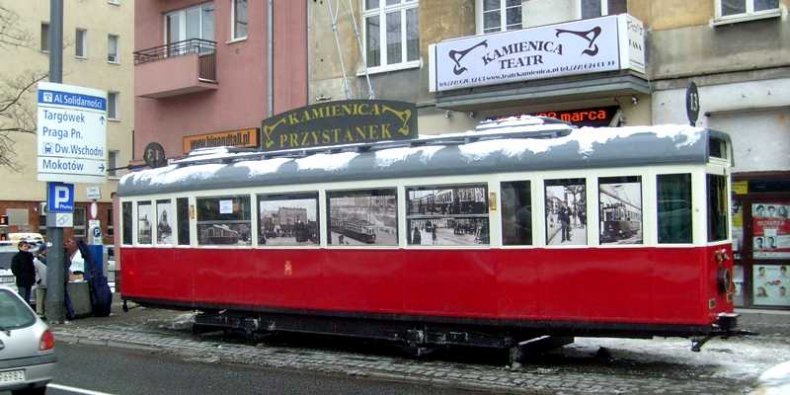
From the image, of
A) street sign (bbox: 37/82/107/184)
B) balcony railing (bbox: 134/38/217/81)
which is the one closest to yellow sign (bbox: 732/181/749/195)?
street sign (bbox: 37/82/107/184)

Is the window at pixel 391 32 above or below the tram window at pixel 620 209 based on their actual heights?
above

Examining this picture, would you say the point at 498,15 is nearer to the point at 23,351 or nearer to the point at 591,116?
the point at 591,116

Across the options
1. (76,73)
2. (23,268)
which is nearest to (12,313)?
(23,268)

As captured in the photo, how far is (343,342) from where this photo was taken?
40.0 feet

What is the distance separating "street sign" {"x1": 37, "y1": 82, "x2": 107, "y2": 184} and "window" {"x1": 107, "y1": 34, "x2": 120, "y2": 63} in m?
28.5

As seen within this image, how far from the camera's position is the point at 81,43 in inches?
1636

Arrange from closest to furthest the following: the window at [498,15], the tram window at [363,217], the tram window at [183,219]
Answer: the tram window at [363,217] → the tram window at [183,219] → the window at [498,15]

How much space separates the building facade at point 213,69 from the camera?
2088 cm

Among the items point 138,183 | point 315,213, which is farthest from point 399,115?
point 138,183

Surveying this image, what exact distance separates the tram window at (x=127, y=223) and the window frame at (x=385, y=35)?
285 inches

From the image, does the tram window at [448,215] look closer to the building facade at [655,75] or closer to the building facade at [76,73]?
the building facade at [655,75]

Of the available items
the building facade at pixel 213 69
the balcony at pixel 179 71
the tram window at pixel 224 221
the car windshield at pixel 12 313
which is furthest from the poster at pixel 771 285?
the balcony at pixel 179 71

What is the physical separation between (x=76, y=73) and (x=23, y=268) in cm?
2735

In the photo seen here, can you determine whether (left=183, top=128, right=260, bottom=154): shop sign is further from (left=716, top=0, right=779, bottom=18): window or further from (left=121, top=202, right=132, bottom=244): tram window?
(left=716, top=0, right=779, bottom=18): window
